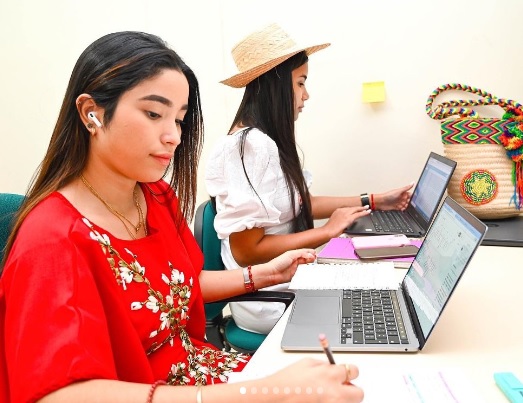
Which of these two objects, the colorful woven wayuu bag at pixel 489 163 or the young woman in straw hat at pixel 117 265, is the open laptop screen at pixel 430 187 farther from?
the young woman in straw hat at pixel 117 265

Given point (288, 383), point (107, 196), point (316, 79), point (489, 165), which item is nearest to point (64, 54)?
point (316, 79)

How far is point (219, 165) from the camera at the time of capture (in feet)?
5.06

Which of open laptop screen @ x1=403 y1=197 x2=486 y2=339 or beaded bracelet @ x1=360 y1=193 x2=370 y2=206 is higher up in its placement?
open laptop screen @ x1=403 y1=197 x2=486 y2=339

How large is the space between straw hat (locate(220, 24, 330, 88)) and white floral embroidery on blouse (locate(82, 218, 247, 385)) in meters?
0.80

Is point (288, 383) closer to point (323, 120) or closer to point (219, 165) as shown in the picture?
point (219, 165)

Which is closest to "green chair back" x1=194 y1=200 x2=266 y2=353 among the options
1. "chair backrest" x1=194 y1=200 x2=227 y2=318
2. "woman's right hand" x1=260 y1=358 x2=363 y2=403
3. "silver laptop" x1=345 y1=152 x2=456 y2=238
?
"chair backrest" x1=194 y1=200 x2=227 y2=318

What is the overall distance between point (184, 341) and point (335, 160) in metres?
1.27

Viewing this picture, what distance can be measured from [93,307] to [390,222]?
1.24 metres

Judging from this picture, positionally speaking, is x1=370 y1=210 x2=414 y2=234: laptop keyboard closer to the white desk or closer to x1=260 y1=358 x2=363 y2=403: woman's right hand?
the white desk

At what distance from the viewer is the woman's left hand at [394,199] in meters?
1.96

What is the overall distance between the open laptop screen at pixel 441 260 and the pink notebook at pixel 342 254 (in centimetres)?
24

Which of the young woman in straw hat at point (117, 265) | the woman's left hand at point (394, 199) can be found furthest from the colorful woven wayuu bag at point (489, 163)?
the young woman in straw hat at point (117, 265)

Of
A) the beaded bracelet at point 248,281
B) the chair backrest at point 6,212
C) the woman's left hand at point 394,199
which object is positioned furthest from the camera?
the woman's left hand at point 394,199

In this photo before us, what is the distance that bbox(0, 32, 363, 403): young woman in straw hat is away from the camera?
69 centimetres
